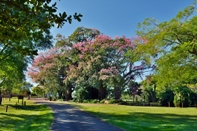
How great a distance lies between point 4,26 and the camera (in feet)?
9.93

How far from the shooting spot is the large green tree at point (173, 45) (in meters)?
11.3

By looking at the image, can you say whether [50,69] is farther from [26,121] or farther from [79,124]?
[79,124]

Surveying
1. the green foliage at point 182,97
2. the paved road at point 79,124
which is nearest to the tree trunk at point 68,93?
the green foliage at point 182,97

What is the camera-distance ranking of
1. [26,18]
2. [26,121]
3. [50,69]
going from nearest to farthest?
1. [26,18]
2. [26,121]
3. [50,69]

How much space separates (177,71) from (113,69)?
12.8m

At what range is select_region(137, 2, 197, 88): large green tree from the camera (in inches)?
445

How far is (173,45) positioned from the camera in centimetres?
1250

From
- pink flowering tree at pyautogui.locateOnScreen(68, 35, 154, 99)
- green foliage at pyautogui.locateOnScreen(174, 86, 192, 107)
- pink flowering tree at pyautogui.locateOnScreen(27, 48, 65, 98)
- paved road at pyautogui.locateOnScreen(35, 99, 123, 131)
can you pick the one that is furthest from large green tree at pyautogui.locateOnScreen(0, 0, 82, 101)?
pink flowering tree at pyautogui.locateOnScreen(27, 48, 65, 98)

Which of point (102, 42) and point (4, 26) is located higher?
point (102, 42)

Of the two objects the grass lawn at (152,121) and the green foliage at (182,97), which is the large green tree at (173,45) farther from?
the green foliage at (182,97)

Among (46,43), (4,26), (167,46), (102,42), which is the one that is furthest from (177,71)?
(102,42)

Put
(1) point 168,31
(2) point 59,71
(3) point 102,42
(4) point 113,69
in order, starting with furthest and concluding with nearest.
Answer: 1. (2) point 59,71
2. (3) point 102,42
3. (4) point 113,69
4. (1) point 168,31

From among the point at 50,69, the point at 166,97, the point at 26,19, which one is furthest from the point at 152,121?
the point at 50,69

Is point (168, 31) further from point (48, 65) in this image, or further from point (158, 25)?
point (48, 65)
